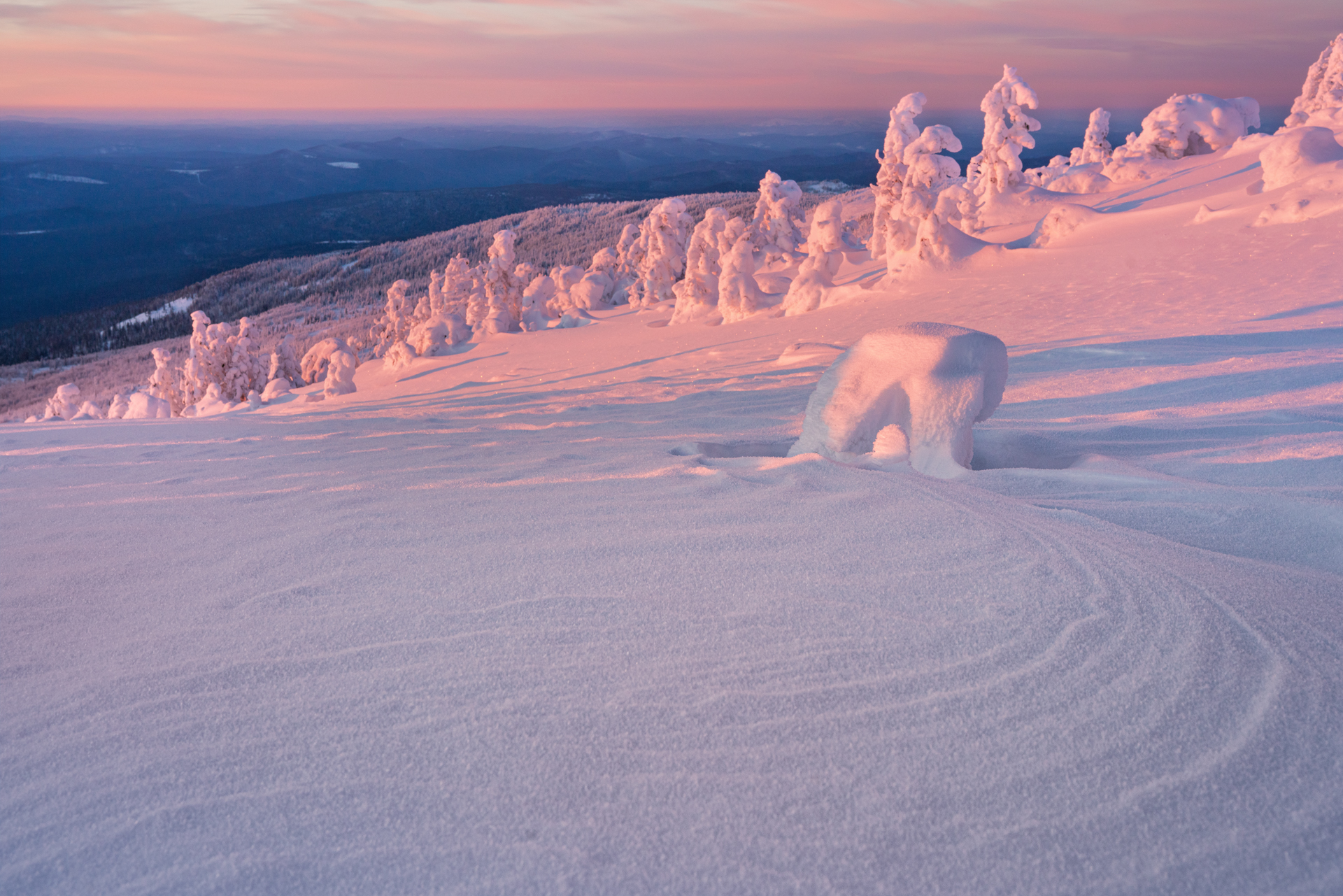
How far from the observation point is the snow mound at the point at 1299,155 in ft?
41.6

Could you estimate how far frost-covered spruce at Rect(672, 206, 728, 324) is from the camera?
72.0 feet

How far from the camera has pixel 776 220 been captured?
30.2m

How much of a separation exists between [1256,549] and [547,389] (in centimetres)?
822

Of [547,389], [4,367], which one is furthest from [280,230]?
[547,389]

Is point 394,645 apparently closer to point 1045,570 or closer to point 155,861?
point 155,861

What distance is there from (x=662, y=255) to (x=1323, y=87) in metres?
22.7

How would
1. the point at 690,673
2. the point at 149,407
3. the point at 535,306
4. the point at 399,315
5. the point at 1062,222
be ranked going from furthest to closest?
the point at 399,315 → the point at 535,306 → the point at 149,407 → the point at 1062,222 → the point at 690,673

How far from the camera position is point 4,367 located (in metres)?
72.2

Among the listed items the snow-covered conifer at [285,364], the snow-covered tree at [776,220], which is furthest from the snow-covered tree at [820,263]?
the snow-covered conifer at [285,364]

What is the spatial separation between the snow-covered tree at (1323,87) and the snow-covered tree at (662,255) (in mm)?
19827

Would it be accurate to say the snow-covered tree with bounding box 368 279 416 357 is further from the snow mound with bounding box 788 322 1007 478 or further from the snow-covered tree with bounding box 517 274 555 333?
the snow mound with bounding box 788 322 1007 478

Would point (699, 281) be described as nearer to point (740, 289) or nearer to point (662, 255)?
point (740, 289)

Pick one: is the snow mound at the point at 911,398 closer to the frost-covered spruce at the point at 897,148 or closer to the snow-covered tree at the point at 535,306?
the frost-covered spruce at the point at 897,148

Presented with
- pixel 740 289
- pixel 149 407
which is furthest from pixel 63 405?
pixel 740 289
